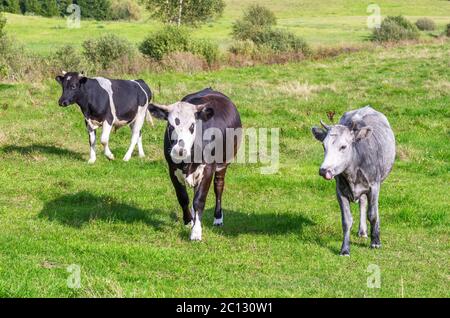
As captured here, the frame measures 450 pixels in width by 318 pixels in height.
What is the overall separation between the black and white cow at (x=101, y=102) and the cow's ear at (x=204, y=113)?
6.54 m

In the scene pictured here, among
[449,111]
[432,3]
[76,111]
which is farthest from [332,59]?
[432,3]

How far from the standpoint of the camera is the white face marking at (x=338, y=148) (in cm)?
933

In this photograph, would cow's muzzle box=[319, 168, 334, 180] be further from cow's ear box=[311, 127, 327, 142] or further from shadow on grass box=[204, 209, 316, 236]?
shadow on grass box=[204, 209, 316, 236]

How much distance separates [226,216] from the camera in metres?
12.3

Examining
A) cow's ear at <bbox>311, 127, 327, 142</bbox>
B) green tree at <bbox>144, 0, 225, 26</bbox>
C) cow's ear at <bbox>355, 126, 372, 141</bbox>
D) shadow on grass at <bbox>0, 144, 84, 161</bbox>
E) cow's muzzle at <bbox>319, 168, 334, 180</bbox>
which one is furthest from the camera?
green tree at <bbox>144, 0, 225, 26</bbox>

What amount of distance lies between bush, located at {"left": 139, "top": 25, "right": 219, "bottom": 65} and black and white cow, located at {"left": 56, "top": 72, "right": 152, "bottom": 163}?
19.1m

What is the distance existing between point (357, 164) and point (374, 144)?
661mm

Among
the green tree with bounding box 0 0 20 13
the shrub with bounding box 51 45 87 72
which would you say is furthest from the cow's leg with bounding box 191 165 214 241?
the green tree with bounding box 0 0 20 13

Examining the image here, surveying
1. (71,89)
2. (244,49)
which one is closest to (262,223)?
(71,89)

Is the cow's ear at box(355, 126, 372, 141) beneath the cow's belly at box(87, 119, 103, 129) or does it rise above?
above

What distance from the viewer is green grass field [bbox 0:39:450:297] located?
325 inches

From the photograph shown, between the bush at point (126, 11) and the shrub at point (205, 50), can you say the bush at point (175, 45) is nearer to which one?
the shrub at point (205, 50)

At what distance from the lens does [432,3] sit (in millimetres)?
115938

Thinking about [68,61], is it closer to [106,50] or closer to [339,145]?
[106,50]
